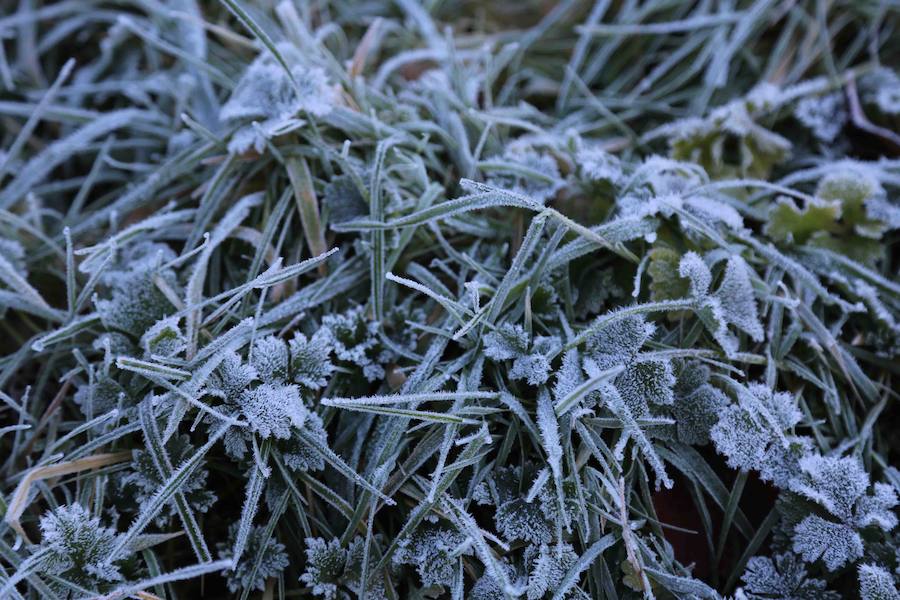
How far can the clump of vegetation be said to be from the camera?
1076 mm

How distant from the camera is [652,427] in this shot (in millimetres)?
1145

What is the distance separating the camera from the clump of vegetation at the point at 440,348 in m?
1.08

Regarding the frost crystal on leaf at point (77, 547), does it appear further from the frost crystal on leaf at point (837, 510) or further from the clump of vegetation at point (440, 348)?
the frost crystal on leaf at point (837, 510)

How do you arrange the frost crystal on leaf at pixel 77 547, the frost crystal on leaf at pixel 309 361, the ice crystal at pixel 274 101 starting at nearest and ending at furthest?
1. the frost crystal on leaf at pixel 77 547
2. the frost crystal on leaf at pixel 309 361
3. the ice crystal at pixel 274 101

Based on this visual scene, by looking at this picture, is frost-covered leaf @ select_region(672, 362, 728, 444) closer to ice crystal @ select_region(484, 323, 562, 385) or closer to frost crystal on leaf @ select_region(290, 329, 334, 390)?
ice crystal @ select_region(484, 323, 562, 385)

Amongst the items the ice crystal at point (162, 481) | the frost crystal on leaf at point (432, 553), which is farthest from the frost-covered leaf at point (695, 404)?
the ice crystal at point (162, 481)

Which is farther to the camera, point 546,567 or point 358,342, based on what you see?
point 358,342

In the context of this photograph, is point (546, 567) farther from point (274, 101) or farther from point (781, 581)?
point (274, 101)

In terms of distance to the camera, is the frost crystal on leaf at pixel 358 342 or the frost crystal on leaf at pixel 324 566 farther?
the frost crystal on leaf at pixel 358 342

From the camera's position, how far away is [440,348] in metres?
1.18

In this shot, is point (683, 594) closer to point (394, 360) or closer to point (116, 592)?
point (394, 360)

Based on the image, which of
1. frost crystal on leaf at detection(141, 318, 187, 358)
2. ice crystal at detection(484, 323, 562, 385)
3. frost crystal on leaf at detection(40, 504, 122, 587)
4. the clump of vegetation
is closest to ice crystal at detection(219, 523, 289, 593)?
the clump of vegetation

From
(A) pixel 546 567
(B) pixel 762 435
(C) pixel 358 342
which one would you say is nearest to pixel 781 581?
(B) pixel 762 435

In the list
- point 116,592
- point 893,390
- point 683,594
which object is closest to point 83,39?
point 116,592
